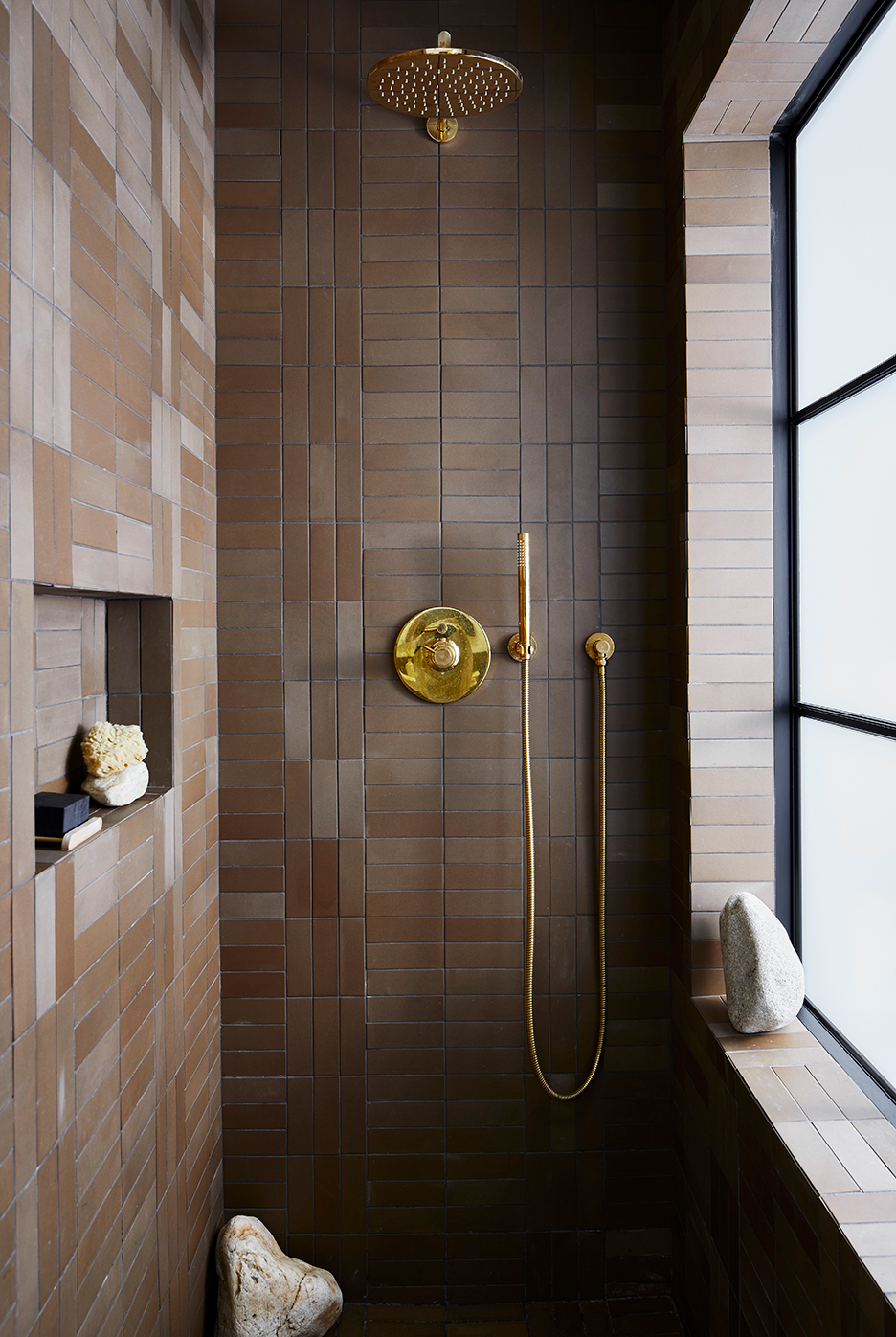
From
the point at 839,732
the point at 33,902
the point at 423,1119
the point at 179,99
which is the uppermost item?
Result: the point at 179,99

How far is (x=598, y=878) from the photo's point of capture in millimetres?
1804

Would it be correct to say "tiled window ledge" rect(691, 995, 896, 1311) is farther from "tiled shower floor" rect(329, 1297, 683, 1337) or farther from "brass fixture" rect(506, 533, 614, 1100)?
"tiled shower floor" rect(329, 1297, 683, 1337)

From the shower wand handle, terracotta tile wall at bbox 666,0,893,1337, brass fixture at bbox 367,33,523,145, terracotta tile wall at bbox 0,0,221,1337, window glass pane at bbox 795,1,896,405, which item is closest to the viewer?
terracotta tile wall at bbox 0,0,221,1337

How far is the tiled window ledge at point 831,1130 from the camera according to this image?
3.34ft

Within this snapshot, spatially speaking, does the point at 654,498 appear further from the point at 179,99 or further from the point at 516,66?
the point at 179,99

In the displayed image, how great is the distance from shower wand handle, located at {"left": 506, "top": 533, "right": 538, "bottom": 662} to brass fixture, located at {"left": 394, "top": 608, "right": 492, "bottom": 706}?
71 millimetres

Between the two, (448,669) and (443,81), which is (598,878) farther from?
(443,81)

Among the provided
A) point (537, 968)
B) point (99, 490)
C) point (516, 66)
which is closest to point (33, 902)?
point (99, 490)

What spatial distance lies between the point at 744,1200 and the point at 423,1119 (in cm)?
70

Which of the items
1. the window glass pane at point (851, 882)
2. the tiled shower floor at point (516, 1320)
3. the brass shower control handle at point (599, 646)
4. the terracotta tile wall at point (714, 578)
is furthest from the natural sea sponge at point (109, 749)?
the tiled shower floor at point (516, 1320)

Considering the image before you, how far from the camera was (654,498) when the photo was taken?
1822mm

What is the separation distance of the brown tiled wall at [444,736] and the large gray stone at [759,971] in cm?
36

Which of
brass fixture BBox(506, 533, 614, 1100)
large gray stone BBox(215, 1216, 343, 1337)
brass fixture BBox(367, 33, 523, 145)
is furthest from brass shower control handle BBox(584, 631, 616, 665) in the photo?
large gray stone BBox(215, 1216, 343, 1337)

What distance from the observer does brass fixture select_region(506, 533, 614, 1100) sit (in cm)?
173
